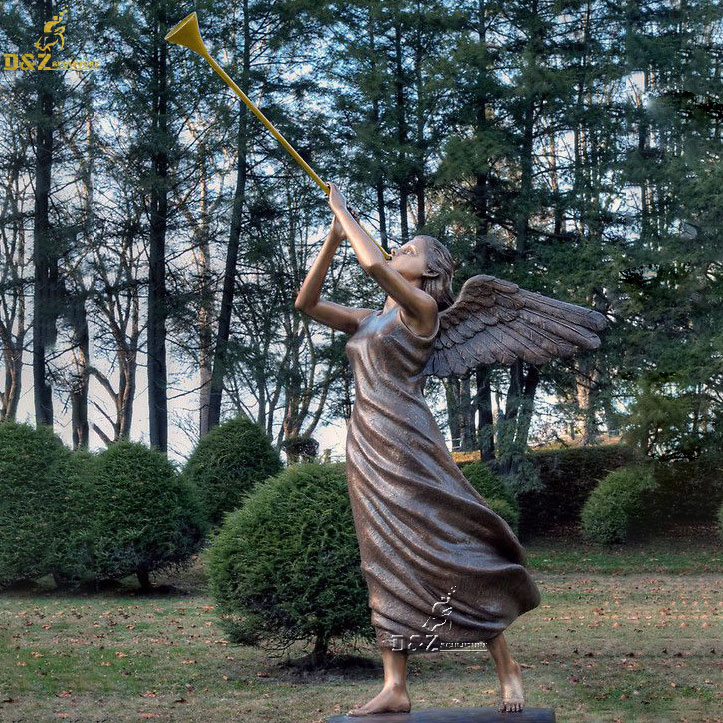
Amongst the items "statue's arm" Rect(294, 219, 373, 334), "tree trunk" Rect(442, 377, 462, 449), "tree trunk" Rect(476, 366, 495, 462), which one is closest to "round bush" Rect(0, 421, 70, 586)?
"tree trunk" Rect(442, 377, 462, 449)

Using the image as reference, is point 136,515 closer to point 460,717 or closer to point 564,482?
point 460,717

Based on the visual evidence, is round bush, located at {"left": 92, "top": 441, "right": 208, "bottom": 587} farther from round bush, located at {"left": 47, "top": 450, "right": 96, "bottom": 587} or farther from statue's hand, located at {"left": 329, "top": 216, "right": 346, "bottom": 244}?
statue's hand, located at {"left": 329, "top": 216, "right": 346, "bottom": 244}

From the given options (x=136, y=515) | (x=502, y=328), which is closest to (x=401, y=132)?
(x=136, y=515)

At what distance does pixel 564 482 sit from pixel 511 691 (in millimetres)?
17922

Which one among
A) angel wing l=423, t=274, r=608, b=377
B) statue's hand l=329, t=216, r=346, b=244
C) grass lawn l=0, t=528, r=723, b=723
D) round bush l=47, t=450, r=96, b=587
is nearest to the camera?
statue's hand l=329, t=216, r=346, b=244

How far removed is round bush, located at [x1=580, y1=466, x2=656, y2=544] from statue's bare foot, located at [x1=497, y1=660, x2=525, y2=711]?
15.2 metres

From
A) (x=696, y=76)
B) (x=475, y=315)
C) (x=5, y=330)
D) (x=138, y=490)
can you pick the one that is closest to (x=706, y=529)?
(x=696, y=76)

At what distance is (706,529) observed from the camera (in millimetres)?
21484

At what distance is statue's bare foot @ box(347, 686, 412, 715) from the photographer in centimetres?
498

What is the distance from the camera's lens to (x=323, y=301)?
18.0 ft

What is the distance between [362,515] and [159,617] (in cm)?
743

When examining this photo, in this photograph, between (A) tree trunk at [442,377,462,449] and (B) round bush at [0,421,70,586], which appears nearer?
(B) round bush at [0,421,70,586]

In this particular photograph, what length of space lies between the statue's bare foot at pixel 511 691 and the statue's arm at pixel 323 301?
1840mm

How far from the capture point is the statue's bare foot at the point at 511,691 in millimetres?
5148
